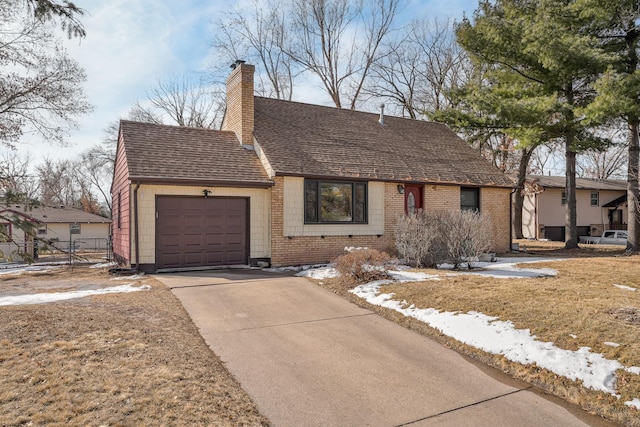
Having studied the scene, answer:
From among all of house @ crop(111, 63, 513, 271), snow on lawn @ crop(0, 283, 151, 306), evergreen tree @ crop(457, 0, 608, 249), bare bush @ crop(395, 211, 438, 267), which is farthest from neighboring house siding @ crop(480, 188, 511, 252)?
→ snow on lawn @ crop(0, 283, 151, 306)

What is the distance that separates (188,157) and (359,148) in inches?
225

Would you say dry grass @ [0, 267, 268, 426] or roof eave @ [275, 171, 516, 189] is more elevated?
roof eave @ [275, 171, 516, 189]

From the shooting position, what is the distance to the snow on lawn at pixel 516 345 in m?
4.16

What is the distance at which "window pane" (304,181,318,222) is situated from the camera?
12.0 m

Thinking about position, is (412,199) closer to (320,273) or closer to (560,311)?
(320,273)

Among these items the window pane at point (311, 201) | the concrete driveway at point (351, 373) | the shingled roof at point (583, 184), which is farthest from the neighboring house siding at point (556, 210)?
the concrete driveway at point (351, 373)

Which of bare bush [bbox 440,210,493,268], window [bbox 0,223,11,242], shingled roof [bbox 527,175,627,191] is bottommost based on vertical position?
bare bush [bbox 440,210,493,268]

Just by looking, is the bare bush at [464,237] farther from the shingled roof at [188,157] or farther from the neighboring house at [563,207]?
the neighboring house at [563,207]

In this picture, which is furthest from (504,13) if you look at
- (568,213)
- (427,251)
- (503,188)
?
(427,251)

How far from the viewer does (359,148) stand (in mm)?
14031

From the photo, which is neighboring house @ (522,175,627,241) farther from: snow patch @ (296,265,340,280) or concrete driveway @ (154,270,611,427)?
concrete driveway @ (154,270,611,427)

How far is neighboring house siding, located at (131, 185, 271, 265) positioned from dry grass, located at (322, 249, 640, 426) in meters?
3.22

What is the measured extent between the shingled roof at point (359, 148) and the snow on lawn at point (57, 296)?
5047 millimetres

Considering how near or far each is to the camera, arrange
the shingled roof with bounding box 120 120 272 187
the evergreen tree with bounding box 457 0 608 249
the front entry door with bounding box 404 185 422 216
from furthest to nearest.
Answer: the front entry door with bounding box 404 185 422 216 → the evergreen tree with bounding box 457 0 608 249 → the shingled roof with bounding box 120 120 272 187
